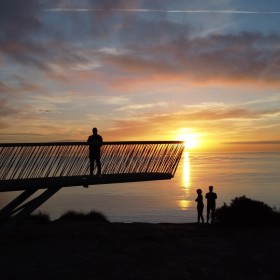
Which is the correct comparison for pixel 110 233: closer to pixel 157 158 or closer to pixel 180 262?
pixel 157 158

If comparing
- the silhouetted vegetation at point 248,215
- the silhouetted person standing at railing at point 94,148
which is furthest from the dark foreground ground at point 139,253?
the silhouetted person standing at railing at point 94,148

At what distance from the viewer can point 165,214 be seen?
2842 inches

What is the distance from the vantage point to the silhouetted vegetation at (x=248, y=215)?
71.2 ft

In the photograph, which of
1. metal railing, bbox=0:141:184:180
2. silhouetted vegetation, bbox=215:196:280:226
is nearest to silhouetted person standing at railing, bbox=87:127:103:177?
metal railing, bbox=0:141:184:180

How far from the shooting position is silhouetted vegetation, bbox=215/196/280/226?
21.7m

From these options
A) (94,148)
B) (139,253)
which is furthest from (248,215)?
(94,148)

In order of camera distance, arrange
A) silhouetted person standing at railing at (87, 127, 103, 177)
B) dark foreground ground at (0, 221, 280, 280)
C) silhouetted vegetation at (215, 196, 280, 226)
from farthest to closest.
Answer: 1. silhouetted vegetation at (215, 196, 280, 226)
2. silhouetted person standing at railing at (87, 127, 103, 177)
3. dark foreground ground at (0, 221, 280, 280)

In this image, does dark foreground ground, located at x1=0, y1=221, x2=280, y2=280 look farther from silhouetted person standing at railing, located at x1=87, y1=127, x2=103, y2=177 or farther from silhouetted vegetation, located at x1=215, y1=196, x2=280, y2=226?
silhouetted person standing at railing, located at x1=87, y1=127, x2=103, y2=177

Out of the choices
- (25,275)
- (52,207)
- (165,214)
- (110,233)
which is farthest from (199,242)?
(52,207)

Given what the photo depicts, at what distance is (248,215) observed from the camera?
2189 cm

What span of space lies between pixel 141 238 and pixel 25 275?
6.50 m

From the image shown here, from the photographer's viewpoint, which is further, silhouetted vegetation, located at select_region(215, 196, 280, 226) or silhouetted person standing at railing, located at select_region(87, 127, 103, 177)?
silhouetted vegetation, located at select_region(215, 196, 280, 226)

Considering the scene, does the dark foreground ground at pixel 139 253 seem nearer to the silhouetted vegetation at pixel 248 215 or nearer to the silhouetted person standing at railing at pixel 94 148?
the silhouetted vegetation at pixel 248 215

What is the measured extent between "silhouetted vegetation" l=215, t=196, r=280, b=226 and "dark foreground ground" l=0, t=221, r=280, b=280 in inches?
36.6
